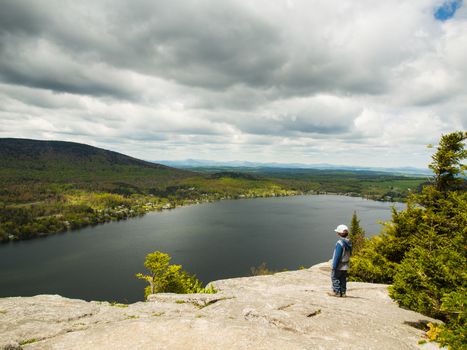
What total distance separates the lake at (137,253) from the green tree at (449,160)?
7900 centimetres

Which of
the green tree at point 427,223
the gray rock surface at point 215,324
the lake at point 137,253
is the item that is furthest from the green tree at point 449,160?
the lake at point 137,253

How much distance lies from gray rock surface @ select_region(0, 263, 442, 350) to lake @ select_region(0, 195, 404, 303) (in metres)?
75.0

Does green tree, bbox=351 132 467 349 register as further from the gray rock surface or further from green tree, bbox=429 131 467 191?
the gray rock surface

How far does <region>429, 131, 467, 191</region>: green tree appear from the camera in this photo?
25094 millimetres

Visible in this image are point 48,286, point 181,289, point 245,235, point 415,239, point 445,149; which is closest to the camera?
point 415,239

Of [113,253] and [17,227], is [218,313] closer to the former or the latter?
[113,253]

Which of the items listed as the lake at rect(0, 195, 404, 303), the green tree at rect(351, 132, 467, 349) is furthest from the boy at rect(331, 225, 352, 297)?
the lake at rect(0, 195, 404, 303)

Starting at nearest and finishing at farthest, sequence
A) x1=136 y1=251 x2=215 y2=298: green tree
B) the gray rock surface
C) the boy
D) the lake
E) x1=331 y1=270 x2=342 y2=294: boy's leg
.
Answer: the gray rock surface → the boy → x1=331 y1=270 x2=342 y2=294: boy's leg → x1=136 y1=251 x2=215 y2=298: green tree → the lake

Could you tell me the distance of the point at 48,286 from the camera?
306 feet

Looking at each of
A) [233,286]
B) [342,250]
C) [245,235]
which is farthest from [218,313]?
[245,235]

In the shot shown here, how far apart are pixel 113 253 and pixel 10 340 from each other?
12401cm

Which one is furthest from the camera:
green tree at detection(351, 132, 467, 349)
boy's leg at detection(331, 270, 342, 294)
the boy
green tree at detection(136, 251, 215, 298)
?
green tree at detection(136, 251, 215, 298)

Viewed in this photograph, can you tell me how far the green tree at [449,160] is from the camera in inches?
988

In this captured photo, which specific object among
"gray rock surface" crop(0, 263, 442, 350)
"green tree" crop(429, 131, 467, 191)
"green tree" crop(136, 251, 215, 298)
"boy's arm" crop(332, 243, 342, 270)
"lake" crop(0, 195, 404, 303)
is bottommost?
"lake" crop(0, 195, 404, 303)
